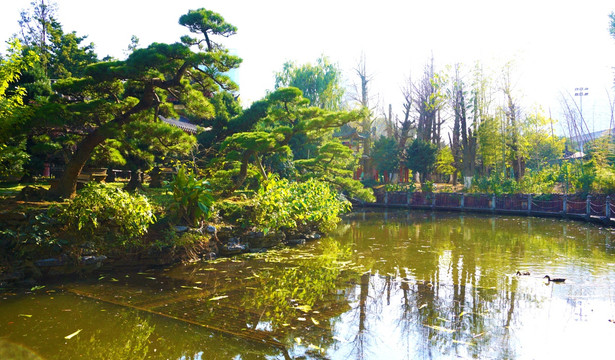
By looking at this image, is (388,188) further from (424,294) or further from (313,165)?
(424,294)

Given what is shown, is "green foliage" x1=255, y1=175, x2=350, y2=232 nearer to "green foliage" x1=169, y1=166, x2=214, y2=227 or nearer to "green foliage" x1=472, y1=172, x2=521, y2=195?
"green foliage" x1=169, y1=166, x2=214, y2=227

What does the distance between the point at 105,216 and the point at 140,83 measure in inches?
133

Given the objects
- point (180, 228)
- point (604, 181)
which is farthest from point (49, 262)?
point (604, 181)

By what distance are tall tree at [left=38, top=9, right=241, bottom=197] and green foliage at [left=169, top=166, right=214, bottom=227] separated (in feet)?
5.27

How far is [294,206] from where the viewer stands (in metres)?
11.1

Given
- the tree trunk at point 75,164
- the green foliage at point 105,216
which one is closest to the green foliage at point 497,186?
the green foliage at point 105,216

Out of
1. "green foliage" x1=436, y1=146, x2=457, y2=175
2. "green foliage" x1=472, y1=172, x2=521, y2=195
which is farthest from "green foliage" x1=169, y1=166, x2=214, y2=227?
"green foliage" x1=436, y1=146, x2=457, y2=175

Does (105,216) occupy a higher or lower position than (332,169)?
lower

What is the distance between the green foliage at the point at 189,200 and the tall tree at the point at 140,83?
1.61m

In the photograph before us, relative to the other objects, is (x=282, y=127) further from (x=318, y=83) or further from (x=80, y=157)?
(x=318, y=83)

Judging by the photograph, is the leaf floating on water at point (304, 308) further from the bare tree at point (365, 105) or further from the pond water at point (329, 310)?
the bare tree at point (365, 105)

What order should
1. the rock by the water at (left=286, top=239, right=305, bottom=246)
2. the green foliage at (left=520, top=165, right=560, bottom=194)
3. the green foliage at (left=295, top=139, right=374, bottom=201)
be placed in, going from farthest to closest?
the green foliage at (left=520, top=165, right=560, bottom=194), the green foliage at (left=295, top=139, right=374, bottom=201), the rock by the water at (left=286, top=239, right=305, bottom=246)

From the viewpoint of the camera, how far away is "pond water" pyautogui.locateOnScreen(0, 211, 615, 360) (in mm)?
4328

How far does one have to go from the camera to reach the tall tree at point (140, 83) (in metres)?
8.21
